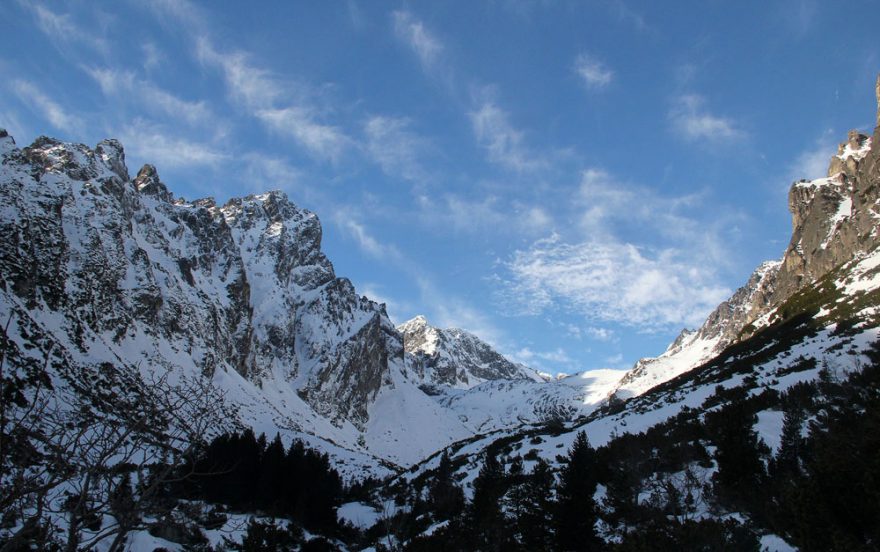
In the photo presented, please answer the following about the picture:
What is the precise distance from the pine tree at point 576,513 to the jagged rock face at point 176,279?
1560 cm

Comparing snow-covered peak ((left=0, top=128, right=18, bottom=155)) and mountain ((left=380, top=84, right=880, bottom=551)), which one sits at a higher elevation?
snow-covered peak ((left=0, top=128, right=18, bottom=155))

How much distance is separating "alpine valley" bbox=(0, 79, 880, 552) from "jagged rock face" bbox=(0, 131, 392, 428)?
526 mm

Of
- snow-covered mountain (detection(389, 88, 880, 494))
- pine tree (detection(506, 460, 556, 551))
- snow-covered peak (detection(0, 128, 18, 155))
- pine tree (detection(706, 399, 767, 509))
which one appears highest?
snow-covered peak (detection(0, 128, 18, 155))

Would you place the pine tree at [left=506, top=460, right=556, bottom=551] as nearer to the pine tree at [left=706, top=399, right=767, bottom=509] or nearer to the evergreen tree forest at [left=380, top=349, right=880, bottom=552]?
the evergreen tree forest at [left=380, top=349, right=880, bottom=552]

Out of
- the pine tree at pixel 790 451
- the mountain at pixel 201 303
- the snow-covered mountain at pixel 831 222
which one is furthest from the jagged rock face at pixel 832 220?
the mountain at pixel 201 303

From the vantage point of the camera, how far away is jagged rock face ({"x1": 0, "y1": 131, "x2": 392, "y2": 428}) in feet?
207

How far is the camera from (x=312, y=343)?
153125mm

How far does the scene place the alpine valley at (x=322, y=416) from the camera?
8586 millimetres

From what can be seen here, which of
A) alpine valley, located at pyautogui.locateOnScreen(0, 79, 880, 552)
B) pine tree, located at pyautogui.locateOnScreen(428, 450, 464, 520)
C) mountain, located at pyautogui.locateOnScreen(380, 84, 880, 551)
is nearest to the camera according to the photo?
alpine valley, located at pyautogui.locateOnScreen(0, 79, 880, 552)

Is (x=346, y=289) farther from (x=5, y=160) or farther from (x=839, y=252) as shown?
(x=839, y=252)

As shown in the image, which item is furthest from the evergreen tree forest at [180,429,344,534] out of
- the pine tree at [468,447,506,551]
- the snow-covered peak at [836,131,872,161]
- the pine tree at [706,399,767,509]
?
the snow-covered peak at [836,131,872,161]

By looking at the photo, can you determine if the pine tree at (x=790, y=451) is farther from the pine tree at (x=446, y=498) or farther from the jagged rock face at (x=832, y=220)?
the jagged rock face at (x=832, y=220)

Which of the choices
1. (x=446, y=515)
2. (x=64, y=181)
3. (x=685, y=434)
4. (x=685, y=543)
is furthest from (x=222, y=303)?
(x=685, y=543)

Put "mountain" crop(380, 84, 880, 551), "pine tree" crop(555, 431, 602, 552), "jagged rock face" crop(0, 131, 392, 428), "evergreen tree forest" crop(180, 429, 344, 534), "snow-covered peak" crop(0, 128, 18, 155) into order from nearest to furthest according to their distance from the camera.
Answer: "mountain" crop(380, 84, 880, 551) < "pine tree" crop(555, 431, 602, 552) < "evergreen tree forest" crop(180, 429, 344, 534) < "jagged rock face" crop(0, 131, 392, 428) < "snow-covered peak" crop(0, 128, 18, 155)
